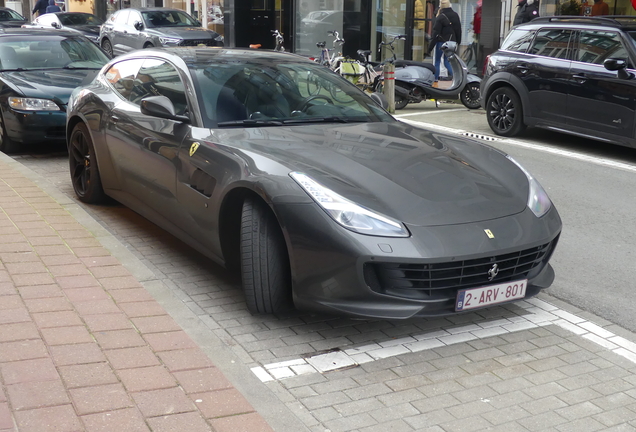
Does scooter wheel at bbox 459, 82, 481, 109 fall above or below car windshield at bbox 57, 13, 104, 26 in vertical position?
below

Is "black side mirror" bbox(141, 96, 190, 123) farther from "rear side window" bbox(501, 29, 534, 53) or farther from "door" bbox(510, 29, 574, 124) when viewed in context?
"rear side window" bbox(501, 29, 534, 53)

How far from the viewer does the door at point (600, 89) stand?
9.92 metres

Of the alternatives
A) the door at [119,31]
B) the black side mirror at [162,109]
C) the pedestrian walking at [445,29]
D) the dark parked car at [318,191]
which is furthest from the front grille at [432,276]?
the door at [119,31]

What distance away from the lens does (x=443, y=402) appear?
144 inches

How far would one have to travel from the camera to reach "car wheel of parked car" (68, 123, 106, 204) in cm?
681

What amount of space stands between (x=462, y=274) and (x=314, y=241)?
799 mm

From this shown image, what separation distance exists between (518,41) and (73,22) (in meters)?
17.8

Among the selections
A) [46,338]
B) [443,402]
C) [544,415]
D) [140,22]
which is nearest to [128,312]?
[46,338]

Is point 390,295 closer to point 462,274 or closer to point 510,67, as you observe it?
point 462,274

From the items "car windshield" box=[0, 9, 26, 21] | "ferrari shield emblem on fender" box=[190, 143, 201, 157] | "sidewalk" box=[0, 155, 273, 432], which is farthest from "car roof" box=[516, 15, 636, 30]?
"car windshield" box=[0, 9, 26, 21]

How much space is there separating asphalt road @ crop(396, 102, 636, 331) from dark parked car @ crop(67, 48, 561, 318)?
0.84m

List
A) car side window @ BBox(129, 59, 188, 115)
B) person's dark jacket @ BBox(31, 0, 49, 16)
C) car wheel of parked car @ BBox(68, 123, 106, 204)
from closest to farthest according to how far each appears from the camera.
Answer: car side window @ BBox(129, 59, 188, 115)
car wheel of parked car @ BBox(68, 123, 106, 204)
person's dark jacket @ BBox(31, 0, 49, 16)

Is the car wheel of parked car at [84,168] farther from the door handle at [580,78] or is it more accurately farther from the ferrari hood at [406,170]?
the door handle at [580,78]

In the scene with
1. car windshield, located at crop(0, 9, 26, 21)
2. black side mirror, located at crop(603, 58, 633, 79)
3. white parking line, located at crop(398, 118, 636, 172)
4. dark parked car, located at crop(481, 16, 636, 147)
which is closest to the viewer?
white parking line, located at crop(398, 118, 636, 172)
